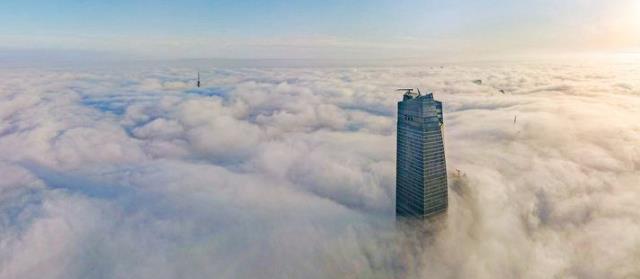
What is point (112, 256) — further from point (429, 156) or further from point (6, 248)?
point (429, 156)

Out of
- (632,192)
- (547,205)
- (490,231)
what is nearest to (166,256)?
(490,231)

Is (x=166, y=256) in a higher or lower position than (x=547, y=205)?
lower

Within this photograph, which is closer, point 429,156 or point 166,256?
point 429,156

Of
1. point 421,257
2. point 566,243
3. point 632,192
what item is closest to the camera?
point 566,243

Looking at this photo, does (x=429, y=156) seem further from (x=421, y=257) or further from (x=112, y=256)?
(x=112, y=256)

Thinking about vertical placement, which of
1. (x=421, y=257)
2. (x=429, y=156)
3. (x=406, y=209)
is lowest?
(x=421, y=257)

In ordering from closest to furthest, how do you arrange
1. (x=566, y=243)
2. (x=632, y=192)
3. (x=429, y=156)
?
1. (x=429, y=156)
2. (x=566, y=243)
3. (x=632, y=192)

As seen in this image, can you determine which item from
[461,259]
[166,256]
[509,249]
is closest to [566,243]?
[509,249]
